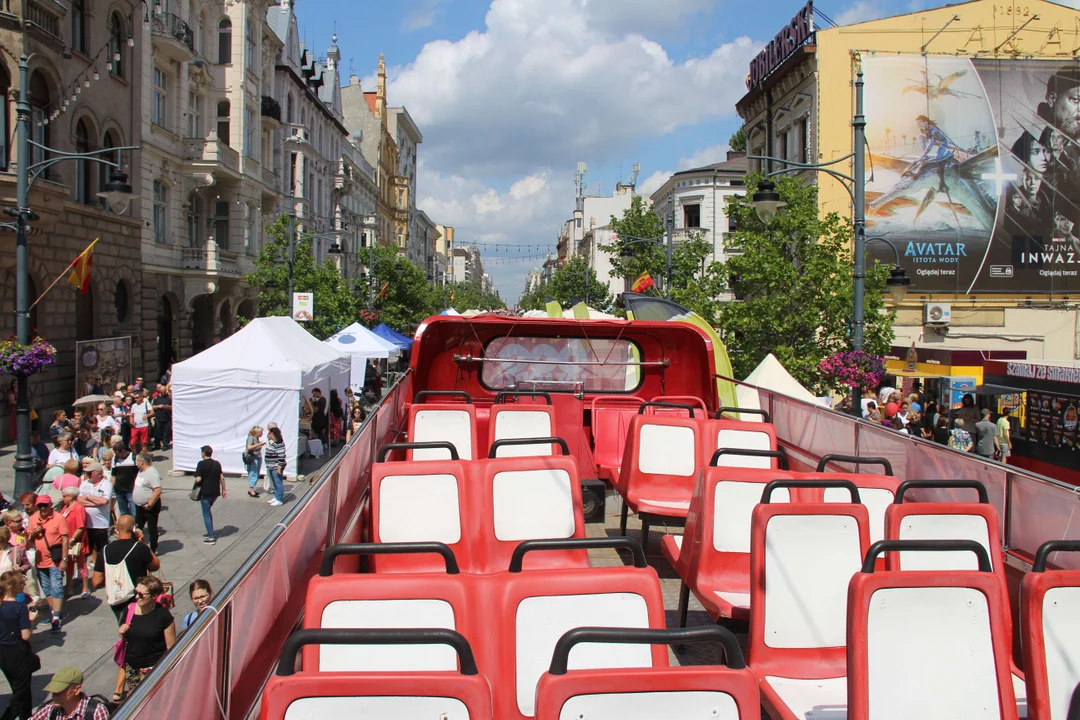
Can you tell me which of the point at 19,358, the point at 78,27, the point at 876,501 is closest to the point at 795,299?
the point at 876,501

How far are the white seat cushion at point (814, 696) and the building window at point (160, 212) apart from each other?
3163 cm

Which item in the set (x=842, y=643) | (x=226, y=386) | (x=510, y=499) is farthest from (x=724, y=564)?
(x=226, y=386)

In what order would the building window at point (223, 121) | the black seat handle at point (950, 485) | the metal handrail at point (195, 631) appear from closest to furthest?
the metal handrail at point (195, 631)
the black seat handle at point (950, 485)
the building window at point (223, 121)

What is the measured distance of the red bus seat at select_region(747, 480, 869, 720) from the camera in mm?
4004

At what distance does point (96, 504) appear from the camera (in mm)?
10984

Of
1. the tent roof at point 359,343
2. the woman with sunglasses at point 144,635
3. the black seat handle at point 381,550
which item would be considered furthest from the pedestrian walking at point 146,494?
the tent roof at point 359,343

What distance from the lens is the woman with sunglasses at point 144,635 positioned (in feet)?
21.9

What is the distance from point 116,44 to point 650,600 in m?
29.5

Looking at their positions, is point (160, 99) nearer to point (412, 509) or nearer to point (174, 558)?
point (174, 558)

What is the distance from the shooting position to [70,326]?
24109 mm

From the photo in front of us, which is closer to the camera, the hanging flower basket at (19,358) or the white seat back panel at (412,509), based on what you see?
the white seat back panel at (412,509)

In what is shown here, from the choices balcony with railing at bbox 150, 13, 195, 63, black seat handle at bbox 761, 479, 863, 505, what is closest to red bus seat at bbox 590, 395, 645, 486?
black seat handle at bbox 761, 479, 863, 505

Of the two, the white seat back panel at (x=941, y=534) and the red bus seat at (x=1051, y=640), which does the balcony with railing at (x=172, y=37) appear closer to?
the white seat back panel at (x=941, y=534)

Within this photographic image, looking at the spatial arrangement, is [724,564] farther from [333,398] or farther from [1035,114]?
[1035,114]
